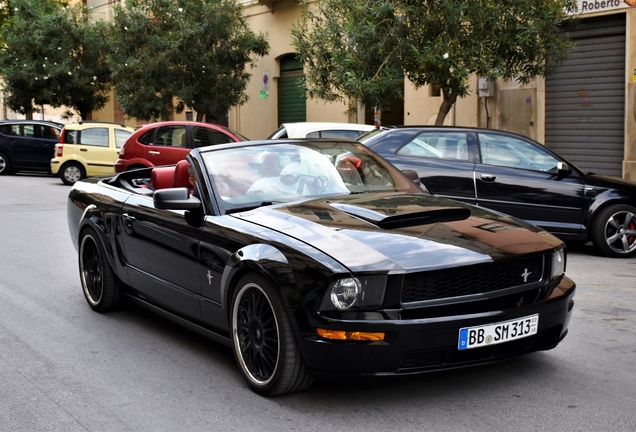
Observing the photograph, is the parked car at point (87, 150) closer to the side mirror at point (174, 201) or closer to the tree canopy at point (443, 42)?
the tree canopy at point (443, 42)

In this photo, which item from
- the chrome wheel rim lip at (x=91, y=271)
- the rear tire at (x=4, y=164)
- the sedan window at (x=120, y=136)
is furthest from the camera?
the rear tire at (x=4, y=164)

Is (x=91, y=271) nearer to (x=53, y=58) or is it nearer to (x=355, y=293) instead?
(x=355, y=293)

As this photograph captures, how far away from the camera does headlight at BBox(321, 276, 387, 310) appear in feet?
13.6

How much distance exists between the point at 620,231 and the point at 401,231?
6.36 meters

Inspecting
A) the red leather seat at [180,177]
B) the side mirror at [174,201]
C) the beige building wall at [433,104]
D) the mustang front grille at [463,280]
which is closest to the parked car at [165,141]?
the beige building wall at [433,104]

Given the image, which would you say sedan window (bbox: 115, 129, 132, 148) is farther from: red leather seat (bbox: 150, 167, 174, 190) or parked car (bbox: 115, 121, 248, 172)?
red leather seat (bbox: 150, 167, 174, 190)

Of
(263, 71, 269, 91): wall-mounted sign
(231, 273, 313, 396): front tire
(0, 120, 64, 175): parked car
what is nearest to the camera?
(231, 273, 313, 396): front tire

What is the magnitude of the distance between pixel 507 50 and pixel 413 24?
1.81 m

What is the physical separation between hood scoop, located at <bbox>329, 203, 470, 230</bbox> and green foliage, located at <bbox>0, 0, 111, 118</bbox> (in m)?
28.9

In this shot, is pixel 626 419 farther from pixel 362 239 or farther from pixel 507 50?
pixel 507 50

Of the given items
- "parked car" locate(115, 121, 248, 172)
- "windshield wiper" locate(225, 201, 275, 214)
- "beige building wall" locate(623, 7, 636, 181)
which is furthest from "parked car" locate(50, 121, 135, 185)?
"windshield wiper" locate(225, 201, 275, 214)

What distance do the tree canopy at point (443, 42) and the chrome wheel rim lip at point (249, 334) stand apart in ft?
36.8

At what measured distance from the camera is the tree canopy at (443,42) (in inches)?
607

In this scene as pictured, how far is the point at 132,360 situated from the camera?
5.48m
